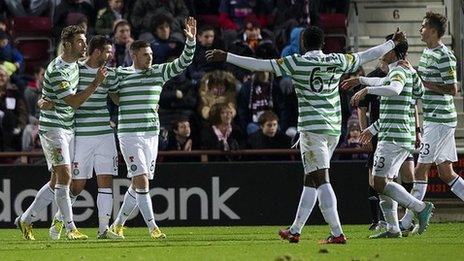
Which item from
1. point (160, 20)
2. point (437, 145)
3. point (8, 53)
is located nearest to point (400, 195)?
point (437, 145)

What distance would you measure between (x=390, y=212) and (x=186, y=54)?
2.80 meters

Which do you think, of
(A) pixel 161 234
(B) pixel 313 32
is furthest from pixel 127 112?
(B) pixel 313 32

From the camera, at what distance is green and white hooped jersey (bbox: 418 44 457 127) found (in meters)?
18.7

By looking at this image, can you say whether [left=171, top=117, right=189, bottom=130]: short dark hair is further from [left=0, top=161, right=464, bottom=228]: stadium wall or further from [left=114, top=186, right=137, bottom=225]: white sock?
[left=114, top=186, right=137, bottom=225]: white sock

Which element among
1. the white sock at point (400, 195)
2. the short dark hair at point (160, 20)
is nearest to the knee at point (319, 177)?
the white sock at point (400, 195)

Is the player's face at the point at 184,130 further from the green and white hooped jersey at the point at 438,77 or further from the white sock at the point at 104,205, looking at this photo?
the green and white hooped jersey at the point at 438,77

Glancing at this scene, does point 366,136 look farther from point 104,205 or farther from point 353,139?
point 353,139

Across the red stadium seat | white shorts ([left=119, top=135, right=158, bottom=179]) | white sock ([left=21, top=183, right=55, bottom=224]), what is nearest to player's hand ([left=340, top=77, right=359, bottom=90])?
white shorts ([left=119, top=135, right=158, bottom=179])

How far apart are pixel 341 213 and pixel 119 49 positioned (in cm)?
441

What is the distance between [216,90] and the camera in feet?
76.6

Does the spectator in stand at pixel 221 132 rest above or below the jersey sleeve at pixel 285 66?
below

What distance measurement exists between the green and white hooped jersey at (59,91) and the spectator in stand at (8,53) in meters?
6.79

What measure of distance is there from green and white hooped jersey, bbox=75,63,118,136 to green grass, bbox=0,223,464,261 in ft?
4.00

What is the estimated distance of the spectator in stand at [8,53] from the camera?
81.3ft
